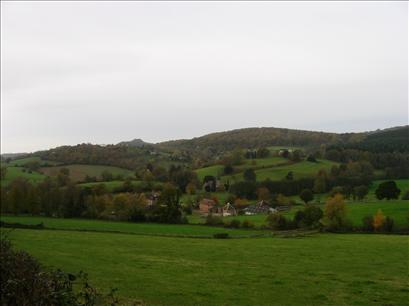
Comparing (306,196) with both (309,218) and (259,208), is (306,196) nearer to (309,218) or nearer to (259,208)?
(259,208)

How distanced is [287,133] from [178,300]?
567 feet

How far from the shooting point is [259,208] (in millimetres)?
87625

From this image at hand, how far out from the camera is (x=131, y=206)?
3014 inches

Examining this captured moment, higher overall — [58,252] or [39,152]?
[39,152]

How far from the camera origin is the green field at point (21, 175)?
111312mm

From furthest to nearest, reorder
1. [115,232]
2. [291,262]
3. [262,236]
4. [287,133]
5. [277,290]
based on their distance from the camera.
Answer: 1. [287,133]
2. [115,232]
3. [262,236]
4. [291,262]
5. [277,290]

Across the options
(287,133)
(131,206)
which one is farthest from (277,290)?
(287,133)

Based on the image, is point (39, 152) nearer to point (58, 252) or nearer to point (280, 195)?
point (280, 195)

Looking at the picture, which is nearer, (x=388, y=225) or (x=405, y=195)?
(x=388, y=225)

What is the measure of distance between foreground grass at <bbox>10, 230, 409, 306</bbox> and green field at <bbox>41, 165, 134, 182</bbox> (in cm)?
7926

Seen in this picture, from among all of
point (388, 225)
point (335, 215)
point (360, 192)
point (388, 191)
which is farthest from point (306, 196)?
point (388, 225)

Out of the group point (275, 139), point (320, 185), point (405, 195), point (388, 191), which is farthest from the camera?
point (275, 139)

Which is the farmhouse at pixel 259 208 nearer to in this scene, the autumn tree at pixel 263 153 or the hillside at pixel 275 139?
the autumn tree at pixel 263 153

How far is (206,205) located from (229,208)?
4.73m
